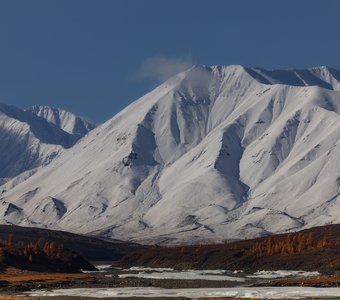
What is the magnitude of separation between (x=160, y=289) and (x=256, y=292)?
20.7m

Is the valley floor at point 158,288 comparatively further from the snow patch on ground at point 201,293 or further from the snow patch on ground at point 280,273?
the snow patch on ground at point 280,273

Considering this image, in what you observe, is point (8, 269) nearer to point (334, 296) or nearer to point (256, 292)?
point (256, 292)

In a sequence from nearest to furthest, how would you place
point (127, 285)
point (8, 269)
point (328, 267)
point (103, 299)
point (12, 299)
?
point (12, 299)
point (103, 299)
point (127, 285)
point (8, 269)
point (328, 267)

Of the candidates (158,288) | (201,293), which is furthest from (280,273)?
(201,293)

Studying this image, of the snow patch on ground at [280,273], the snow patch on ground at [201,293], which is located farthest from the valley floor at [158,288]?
the snow patch on ground at [280,273]

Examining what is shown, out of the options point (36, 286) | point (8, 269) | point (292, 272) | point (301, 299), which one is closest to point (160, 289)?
point (36, 286)

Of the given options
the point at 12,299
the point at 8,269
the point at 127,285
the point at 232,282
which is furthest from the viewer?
the point at 8,269

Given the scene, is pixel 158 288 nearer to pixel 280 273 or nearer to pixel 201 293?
pixel 201 293

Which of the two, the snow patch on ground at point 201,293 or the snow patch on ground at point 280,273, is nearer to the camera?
the snow patch on ground at point 201,293

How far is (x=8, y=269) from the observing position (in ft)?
566

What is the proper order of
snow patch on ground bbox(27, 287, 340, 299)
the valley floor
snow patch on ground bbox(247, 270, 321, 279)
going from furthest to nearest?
snow patch on ground bbox(247, 270, 321, 279)
the valley floor
snow patch on ground bbox(27, 287, 340, 299)

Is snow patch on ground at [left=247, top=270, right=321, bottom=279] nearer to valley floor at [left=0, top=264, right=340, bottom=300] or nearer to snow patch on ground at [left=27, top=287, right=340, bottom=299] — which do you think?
valley floor at [left=0, top=264, right=340, bottom=300]

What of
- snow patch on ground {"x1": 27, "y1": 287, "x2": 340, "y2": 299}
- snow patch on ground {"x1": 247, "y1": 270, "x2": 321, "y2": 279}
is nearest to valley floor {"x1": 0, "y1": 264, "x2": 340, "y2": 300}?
snow patch on ground {"x1": 27, "y1": 287, "x2": 340, "y2": 299}

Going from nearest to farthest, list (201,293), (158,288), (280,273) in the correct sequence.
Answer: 1. (201,293)
2. (158,288)
3. (280,273)
